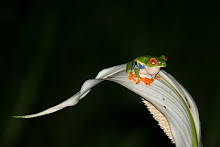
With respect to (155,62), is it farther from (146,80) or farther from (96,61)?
(96,61)

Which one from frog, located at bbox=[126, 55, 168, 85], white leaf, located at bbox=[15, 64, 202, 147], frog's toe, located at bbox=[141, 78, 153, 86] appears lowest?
white leaf, located at bbox=[15, 64, 202, 147]

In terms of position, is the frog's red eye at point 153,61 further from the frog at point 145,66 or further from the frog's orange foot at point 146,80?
the frog's orange foot at point 146,80

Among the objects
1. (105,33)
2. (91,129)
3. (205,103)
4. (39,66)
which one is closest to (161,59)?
(39,66)

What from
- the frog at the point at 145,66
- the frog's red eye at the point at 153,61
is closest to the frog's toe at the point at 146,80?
the frog at the point at 145,66

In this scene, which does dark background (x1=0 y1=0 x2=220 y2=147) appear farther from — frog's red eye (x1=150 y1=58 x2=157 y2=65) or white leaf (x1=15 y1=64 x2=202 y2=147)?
frog's red eye (x1=150 y1=58 x2=157 y2=65)

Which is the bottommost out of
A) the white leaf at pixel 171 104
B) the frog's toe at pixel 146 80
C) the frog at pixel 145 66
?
the white leaf at pixel 171 104

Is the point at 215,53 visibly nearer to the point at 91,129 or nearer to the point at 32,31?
the point at 91,129

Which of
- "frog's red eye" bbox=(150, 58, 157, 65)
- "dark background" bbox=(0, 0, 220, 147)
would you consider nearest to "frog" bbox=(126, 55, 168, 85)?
"frog's red eye" bbox=(150, 58, 157, 65)
